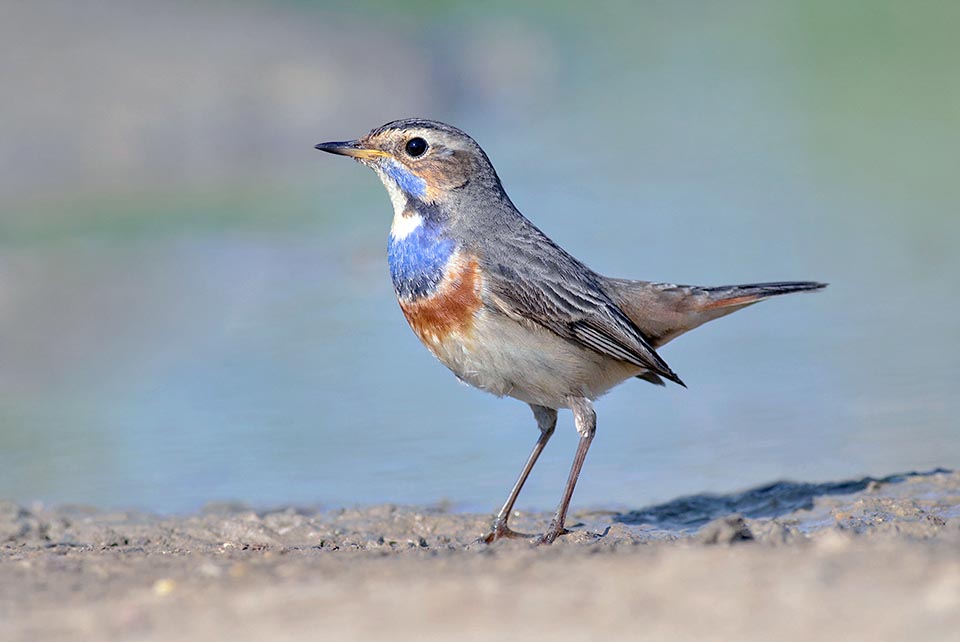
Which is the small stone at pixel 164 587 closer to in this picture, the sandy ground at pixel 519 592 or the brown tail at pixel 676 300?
the sandy ground at pixel 519 592

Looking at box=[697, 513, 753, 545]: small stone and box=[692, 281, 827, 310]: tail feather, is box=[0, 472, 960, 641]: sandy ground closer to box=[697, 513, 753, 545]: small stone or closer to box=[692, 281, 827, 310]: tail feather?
box=[697, 513, 753, 545]: small stone

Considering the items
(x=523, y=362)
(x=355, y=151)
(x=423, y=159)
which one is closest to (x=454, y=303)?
(x=523, y=362)

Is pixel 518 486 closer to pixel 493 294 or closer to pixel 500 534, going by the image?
pixel 500 534

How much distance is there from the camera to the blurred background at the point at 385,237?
1041cm

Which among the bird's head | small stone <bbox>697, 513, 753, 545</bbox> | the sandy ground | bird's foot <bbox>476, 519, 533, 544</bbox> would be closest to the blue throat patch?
the bird's head

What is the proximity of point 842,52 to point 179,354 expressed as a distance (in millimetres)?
15777

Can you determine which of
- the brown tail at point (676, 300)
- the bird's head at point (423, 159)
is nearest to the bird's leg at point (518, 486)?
the brown tail at point (676, 300)

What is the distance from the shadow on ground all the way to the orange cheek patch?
1554mm

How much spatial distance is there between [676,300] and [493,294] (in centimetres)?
137

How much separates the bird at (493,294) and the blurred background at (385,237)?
4.32 ft

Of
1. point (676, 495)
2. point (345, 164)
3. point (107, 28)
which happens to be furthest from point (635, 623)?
point (107, 28)

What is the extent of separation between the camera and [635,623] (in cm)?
496

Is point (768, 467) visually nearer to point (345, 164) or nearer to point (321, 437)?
point (321, 437)

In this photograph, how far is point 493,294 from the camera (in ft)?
26.7
